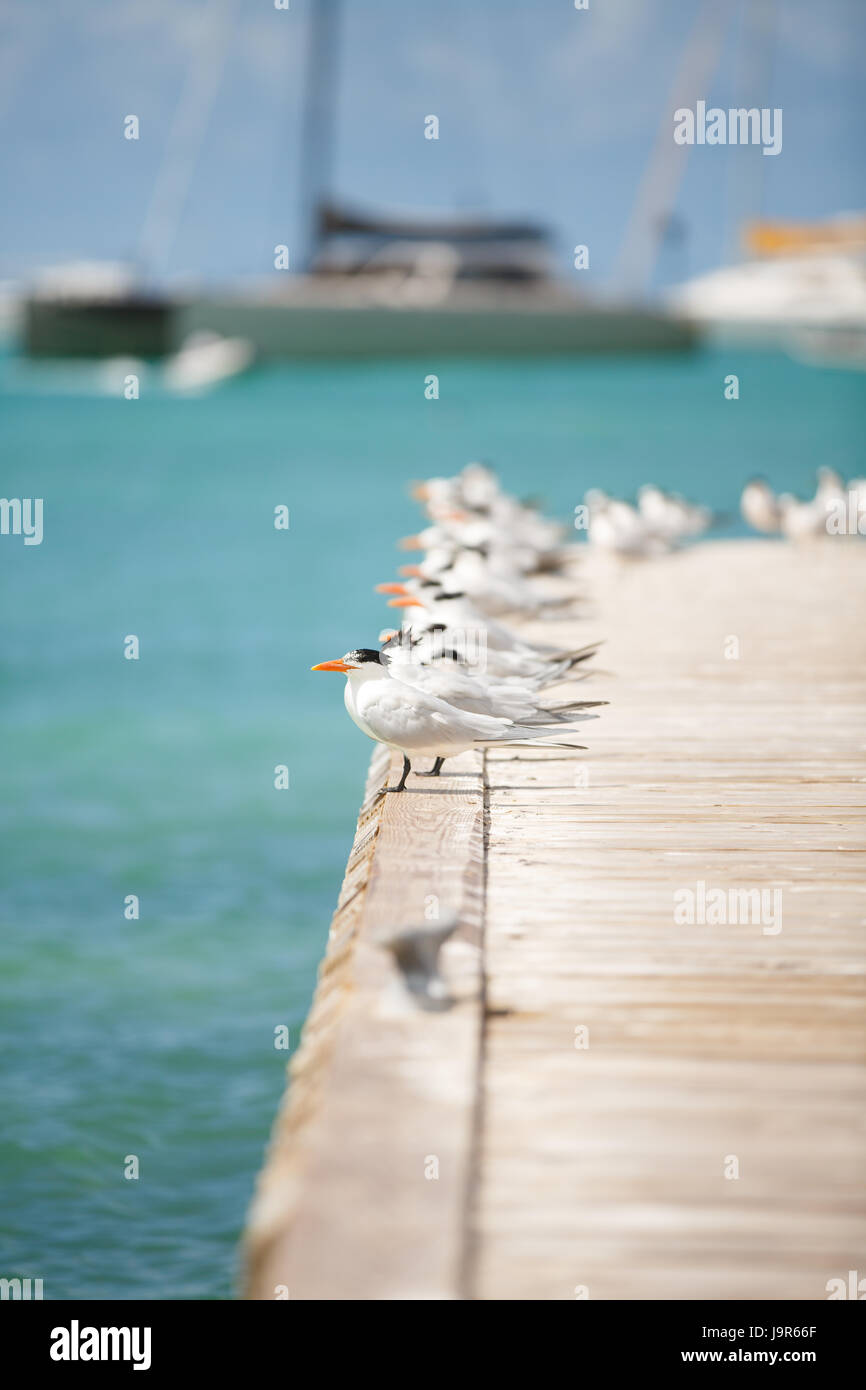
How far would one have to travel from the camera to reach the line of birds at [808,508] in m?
13.9

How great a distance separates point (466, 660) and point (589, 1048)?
3386 millimetres

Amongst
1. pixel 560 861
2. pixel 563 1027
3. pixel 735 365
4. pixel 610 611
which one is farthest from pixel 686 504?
pixel 735 365

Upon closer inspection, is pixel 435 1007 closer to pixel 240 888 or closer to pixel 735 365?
pixel 240 888

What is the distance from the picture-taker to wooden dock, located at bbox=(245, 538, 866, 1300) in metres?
3.19

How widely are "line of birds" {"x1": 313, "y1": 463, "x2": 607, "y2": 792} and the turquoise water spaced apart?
296cm

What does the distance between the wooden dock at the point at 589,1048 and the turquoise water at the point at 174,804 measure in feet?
10.1

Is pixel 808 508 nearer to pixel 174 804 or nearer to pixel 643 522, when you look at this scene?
pixel 643 522

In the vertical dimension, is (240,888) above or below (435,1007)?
above

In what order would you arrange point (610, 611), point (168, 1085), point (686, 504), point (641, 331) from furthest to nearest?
point (641, 331)
point (686, 504)
point (610, 611)
point (168, 1085)

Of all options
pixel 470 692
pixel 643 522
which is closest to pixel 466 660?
pixel 470 692

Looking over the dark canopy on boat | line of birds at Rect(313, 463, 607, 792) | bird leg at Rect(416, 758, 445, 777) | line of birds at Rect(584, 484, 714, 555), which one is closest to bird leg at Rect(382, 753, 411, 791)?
line of birds at Rect(313, 463, 607, 792)

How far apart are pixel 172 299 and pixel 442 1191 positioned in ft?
257

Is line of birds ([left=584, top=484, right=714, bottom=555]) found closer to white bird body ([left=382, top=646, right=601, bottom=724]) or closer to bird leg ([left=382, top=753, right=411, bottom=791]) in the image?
white bird body ([left=382, top=646, right=601, bottom=724])

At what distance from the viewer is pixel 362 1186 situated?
331 cm
